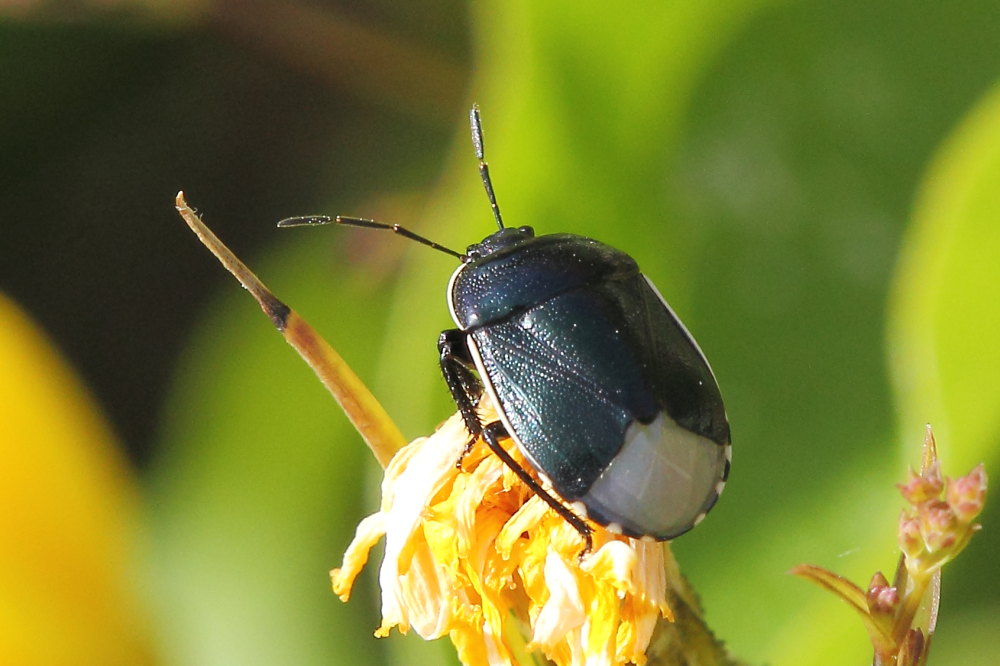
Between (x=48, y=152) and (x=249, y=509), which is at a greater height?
(x=48, y=152)

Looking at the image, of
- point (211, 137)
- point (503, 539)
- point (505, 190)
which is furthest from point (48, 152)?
point (503, 539)

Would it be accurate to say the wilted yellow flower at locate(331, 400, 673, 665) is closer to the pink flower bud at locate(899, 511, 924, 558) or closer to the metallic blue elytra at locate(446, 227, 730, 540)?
the metallic blue elytra at locate(446, 227, 730, 540)

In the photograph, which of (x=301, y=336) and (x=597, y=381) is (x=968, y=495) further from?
(x=301, y=336)

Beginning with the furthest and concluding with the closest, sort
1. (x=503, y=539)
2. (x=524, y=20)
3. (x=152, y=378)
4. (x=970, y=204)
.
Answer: (x=152, y=378) < (x=524, y=20) < (x=970, y=204) < (x=503, y=539)

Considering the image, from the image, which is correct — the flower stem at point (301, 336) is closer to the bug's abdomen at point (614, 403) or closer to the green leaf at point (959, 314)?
the bug's abdomen at point (614, 403)

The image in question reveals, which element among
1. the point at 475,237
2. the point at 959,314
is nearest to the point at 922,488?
the point at 959,314

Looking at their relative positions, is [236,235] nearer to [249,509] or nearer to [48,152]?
[48,152]

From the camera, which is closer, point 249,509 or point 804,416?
point 804,416

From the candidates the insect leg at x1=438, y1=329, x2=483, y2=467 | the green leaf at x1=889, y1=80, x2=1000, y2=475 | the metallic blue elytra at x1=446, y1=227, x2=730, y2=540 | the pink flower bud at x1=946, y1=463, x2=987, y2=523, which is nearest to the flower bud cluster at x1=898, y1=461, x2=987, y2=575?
the pink flower bud at x1=946, y1=463, x2=987, y2=523
